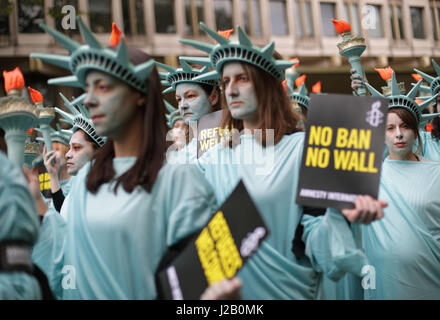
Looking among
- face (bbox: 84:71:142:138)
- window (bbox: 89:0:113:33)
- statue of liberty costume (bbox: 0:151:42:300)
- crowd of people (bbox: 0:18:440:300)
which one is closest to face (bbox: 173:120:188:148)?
crowd of people (bbox: 0:18:440:300)

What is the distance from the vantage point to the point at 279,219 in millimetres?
2789

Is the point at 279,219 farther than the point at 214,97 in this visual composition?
No

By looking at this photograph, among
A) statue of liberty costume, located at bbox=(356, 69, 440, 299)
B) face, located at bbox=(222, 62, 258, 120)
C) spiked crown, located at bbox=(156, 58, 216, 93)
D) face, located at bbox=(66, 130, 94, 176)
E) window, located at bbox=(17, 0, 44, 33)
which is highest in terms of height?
window, located at bbox=(17, 0, 44, 33)

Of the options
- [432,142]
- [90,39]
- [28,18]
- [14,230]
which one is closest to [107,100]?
[90,39]

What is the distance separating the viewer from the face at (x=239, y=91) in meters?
2.94

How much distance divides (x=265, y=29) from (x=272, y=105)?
17.5 m

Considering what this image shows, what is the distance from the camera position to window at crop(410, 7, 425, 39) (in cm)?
2245

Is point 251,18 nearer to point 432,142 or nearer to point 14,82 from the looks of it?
point 432,142

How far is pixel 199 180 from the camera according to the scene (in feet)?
7.99

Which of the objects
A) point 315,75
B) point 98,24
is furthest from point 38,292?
point 315,75

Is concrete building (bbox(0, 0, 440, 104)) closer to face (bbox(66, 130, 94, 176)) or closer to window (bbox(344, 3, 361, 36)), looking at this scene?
window (bbox(344, 3, 361, 36))

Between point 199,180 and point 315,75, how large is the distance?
17.9 metres

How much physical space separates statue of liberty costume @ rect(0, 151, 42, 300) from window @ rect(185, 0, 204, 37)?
17523 mm

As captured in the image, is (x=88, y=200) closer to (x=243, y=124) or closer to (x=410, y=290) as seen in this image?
(x=243, y=124)
